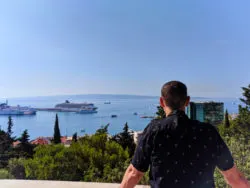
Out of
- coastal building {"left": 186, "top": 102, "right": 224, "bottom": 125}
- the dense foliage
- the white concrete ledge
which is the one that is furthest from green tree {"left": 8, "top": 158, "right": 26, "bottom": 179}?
coastal building {"left": 186, "top": 102, "right": 224, "bottom": 125}

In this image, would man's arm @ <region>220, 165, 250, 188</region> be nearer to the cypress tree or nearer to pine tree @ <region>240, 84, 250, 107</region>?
pine tree @ <region>240, 84, 250, 107</region>

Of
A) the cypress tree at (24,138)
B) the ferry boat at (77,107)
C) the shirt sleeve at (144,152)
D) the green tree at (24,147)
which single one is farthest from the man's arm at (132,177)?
the ferry boat at (77,107)

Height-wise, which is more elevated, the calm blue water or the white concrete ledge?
the calm blue water

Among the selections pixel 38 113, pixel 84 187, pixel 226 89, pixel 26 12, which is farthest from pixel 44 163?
pixel 38 113

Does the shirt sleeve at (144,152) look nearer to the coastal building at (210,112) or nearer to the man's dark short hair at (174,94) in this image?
the man's dark short hair at (174,94)

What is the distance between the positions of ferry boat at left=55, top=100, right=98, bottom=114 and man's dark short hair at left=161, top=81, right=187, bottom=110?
6873 millimetres

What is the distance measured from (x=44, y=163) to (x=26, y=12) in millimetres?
2472

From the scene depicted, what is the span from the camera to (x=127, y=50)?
15.6 ft

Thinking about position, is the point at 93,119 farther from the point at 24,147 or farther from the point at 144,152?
the point at 144,152

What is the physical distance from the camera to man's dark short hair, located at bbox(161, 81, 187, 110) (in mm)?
740

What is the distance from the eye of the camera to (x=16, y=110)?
6.12 meters

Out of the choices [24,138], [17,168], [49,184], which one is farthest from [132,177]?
[24,138]

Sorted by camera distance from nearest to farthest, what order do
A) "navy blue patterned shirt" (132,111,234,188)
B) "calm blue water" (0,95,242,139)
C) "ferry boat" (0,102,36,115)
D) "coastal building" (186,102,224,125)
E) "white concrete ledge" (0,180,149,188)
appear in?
"navy blue patterned shirt" (132,111,234,188), "white concrete ledge" (0,180,149,188), "coastal building" (186,102,224,125), "calm blue water" (0,95,242,139), "ferry boat" (0,102,36,115)

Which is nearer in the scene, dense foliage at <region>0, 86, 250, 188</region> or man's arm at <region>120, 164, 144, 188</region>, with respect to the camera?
man's arm at <region>120, 164, 144, 188</region>
